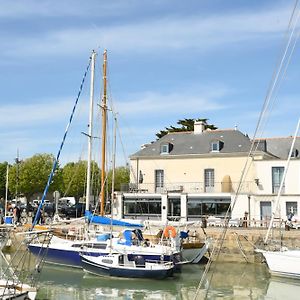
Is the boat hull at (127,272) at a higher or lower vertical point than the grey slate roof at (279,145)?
lower

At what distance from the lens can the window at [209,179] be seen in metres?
42.5

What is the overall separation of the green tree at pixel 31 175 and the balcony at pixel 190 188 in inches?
840

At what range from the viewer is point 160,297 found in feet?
65.3

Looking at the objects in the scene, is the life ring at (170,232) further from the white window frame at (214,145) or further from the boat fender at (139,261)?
the white window frame at (214,145)

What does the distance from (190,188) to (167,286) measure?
21.3 meters

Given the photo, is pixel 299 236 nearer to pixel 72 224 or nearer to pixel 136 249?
pixel 136 249

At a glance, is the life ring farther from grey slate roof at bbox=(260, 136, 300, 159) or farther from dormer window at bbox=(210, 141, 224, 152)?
grey slate roof at bbox=(260, 136, 300, 159)

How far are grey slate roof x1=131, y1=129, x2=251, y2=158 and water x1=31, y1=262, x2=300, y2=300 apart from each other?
18.4 metres

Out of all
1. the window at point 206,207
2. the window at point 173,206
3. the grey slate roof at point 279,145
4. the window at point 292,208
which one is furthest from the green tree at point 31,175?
the window at point 292,208

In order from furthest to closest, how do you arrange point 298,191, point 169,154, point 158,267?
point 169,154, point 298,191, point 158,267

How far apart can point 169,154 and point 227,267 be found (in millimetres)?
18665

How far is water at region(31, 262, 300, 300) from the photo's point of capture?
2012cm

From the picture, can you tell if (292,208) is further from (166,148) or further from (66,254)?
(66,254)

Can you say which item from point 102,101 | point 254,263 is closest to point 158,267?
point 254,263
